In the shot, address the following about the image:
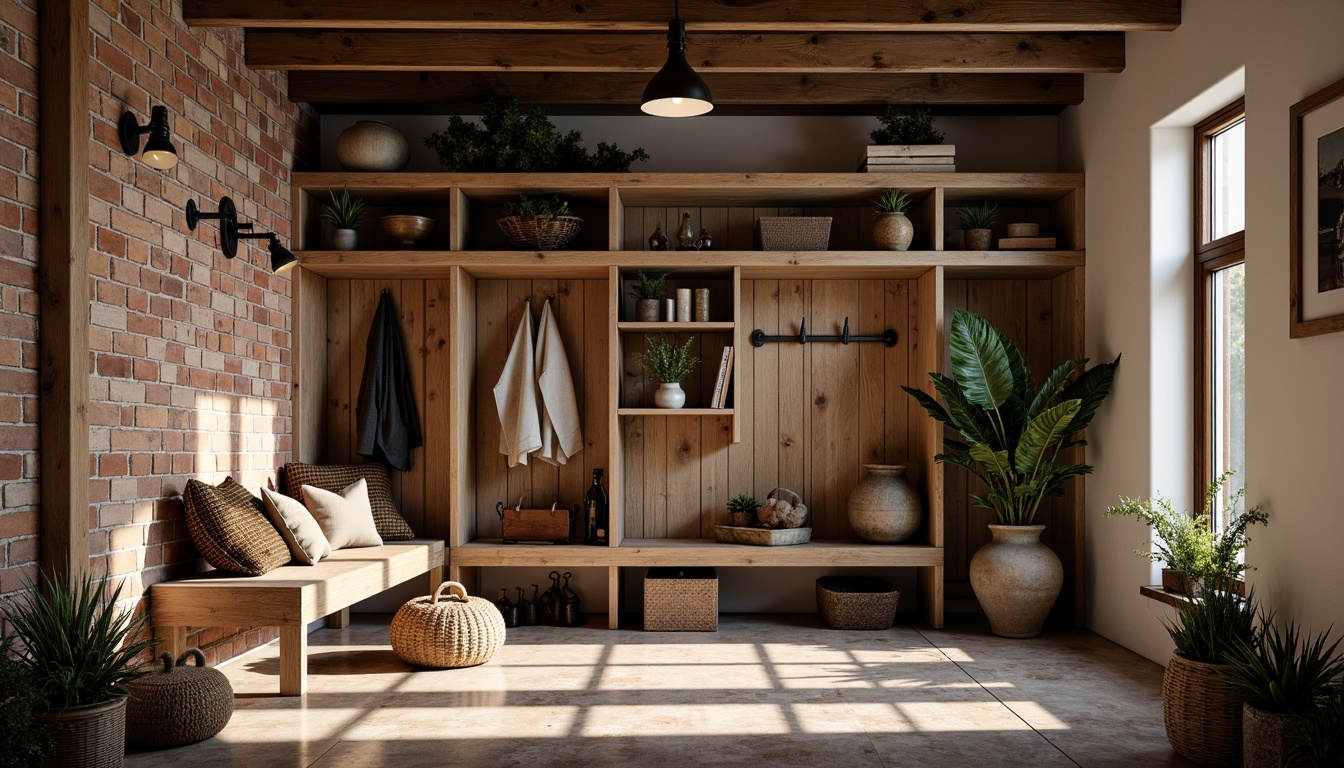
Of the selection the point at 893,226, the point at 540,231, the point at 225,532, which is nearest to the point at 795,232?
the point at 893,226

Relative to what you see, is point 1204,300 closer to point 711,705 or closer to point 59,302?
point 711,705

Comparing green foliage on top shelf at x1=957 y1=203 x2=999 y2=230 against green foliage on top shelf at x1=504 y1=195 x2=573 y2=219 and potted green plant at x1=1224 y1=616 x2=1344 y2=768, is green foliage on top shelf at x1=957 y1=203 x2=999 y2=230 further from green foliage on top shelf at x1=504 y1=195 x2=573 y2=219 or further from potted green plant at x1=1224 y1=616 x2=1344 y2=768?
potted green plant at x1=1224 y1=616 x2=1344 y2=768

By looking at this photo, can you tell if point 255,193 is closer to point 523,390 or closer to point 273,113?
point 273,113

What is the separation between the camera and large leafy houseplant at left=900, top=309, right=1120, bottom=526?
182 inches

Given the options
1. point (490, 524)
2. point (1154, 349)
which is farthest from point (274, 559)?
point (1154, 349)

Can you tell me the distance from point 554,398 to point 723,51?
197 cm

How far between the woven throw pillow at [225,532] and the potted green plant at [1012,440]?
303cm

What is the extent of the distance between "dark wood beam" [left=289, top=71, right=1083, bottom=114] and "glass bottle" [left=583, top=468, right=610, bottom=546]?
6.59 feet

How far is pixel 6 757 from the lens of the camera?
2338mm

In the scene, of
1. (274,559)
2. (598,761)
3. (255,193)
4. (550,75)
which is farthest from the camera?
(550,75)

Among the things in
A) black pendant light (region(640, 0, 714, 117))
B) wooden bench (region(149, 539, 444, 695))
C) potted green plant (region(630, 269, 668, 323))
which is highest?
black pendant light (region(640, 0, 714, 117))

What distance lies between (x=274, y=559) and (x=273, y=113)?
7.33 feet

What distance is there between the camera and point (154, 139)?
3.41 m

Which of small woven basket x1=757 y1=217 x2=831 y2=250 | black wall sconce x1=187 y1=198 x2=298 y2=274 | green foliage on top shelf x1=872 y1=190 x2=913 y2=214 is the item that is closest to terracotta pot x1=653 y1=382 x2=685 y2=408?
small woven basket x1=757 y1=217 x2=831 y2=250
